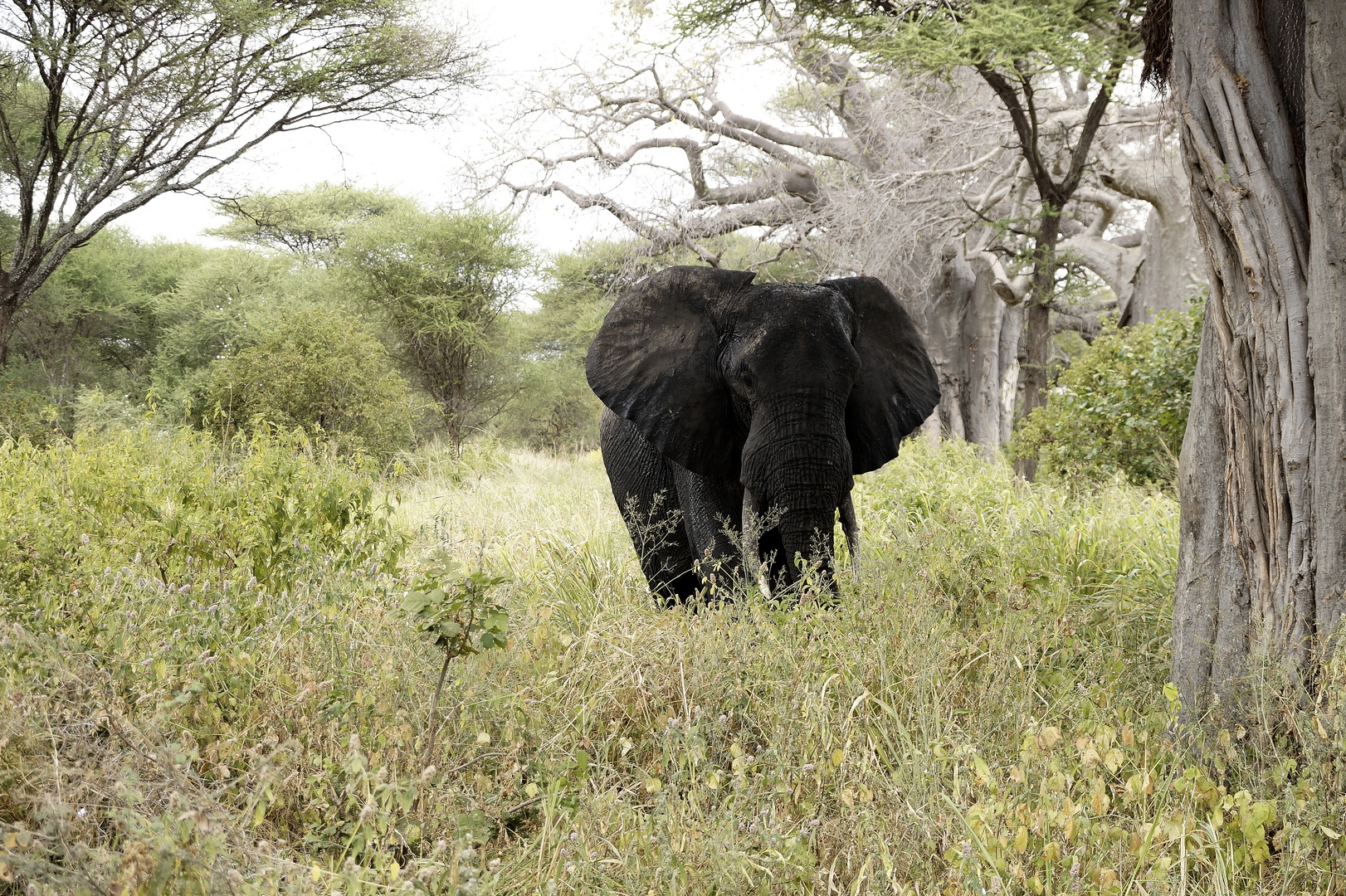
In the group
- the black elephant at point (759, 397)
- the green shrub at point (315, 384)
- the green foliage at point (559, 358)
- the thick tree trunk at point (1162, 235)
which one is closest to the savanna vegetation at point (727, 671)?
the black elephant at point (759, 397)

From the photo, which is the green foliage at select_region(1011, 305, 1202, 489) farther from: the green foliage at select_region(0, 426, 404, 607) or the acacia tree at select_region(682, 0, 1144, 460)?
the green foliage at select_region(0, 426, 404, 607)

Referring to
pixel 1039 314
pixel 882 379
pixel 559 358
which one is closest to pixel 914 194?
pixel 1039 314

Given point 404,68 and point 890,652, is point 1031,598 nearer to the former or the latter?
point 890,652

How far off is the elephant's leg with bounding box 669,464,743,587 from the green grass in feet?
1.28

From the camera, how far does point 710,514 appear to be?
4.78m

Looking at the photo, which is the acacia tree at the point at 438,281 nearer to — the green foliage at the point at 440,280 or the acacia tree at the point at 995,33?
the green foliage at the point at 440,280

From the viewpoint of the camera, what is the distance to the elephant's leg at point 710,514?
4648 mm

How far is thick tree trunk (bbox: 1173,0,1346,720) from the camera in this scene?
3062 mm

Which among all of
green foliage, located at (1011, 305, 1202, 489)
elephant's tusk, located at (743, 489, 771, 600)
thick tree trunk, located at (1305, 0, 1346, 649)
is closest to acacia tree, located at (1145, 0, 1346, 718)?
thick tree trunk, located at (1305, 0, 1346, 649)

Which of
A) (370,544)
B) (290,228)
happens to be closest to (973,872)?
(370,544)

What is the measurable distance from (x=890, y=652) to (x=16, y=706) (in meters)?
2.87

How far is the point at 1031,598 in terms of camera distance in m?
4.26

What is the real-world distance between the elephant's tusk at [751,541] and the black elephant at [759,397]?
0.01 m

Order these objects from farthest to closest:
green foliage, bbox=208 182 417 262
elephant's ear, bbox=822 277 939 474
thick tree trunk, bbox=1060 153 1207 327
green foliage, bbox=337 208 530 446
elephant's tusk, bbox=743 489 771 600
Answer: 1. green foliage, bbox=208 182 417 262
2. green foliage, bbox=337 208 530 446
3. thick tree trunk, bbox=1060 153 1207 327
4. elephant's ear, bbox=822 277 939 474
5. elephant's tusk, bbox=743 489 771 600
